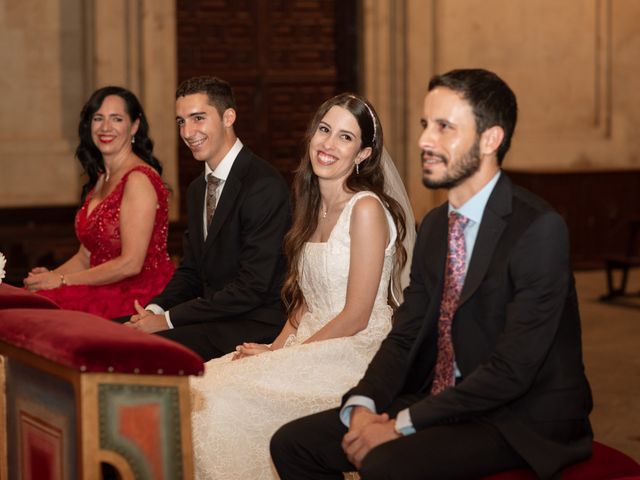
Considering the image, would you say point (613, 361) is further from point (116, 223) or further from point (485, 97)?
point (485, 97)

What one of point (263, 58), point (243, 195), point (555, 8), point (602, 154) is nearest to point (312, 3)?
point (263, 58)

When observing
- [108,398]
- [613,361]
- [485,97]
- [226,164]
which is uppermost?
[485,97]

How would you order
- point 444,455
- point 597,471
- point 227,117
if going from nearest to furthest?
point 444,455, point 597,471, point 227,117

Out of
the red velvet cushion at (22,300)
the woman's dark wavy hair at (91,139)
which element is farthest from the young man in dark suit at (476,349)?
the woman's dark wavy hair at (91,139)

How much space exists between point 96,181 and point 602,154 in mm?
6641

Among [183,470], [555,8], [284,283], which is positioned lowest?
[183,470]

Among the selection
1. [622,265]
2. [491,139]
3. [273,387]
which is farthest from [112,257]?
[622,265]

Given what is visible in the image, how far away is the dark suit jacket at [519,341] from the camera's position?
10.7 ft

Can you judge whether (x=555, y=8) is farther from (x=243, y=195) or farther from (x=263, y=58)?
(x=243, y=195)

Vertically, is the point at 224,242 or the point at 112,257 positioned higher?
the point at 224,242

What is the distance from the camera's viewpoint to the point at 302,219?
4473mm

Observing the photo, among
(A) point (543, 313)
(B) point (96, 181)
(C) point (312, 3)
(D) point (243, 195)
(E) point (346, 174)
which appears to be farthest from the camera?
(C) point (312, 3)

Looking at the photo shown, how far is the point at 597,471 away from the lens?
3.35 metres

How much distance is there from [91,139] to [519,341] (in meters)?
3.14
